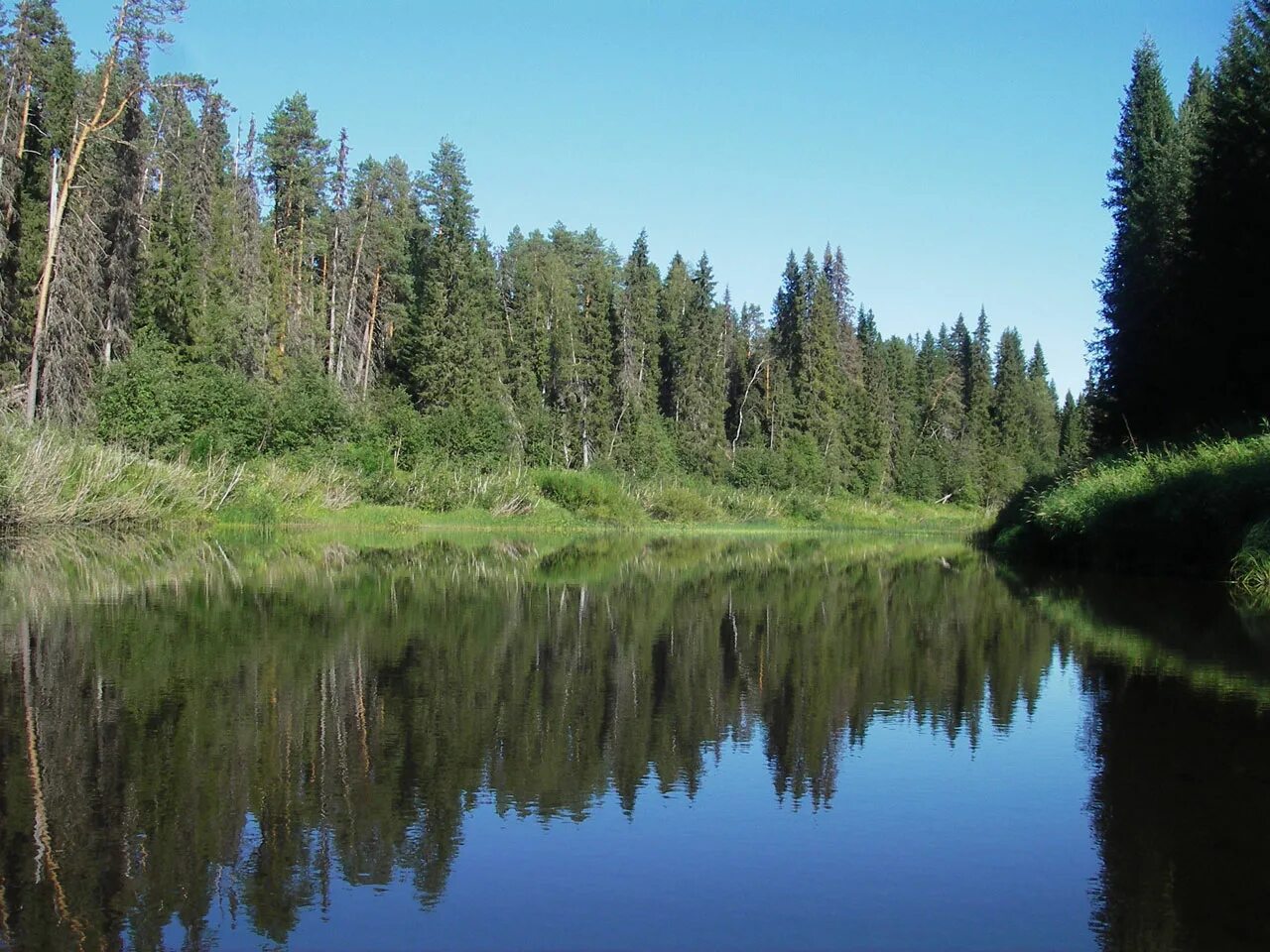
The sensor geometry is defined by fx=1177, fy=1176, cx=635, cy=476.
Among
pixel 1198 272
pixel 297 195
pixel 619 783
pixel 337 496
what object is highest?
pixel 297 195

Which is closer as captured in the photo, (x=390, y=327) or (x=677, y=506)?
(x=677, y=506)

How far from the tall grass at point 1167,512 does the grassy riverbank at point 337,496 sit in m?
22.5

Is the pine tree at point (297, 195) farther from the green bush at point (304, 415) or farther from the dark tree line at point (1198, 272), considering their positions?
the dark tree line at point (1198, 272)

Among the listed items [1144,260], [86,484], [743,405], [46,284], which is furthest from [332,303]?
[1144,260]

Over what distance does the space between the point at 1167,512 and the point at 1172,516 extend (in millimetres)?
307

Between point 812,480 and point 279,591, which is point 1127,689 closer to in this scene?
point 279,591

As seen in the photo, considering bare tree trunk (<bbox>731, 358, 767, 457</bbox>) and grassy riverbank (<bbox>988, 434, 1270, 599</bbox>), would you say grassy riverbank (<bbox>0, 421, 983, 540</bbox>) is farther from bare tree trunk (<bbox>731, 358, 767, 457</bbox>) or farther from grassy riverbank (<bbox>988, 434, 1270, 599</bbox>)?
grassy riverbank (<bbox>988, 434, 1270, 599</bbox>)

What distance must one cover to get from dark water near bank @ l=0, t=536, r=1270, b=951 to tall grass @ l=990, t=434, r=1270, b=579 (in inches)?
278

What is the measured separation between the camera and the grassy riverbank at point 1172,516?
20.8 m

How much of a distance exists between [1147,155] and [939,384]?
62.3m

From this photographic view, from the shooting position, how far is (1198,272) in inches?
1223

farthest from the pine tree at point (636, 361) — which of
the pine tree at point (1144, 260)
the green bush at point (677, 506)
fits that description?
the pine tree at point (1144, 260)

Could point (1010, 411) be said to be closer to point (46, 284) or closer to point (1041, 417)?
point (1041, 417)

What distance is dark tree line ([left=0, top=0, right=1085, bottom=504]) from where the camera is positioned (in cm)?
4100
